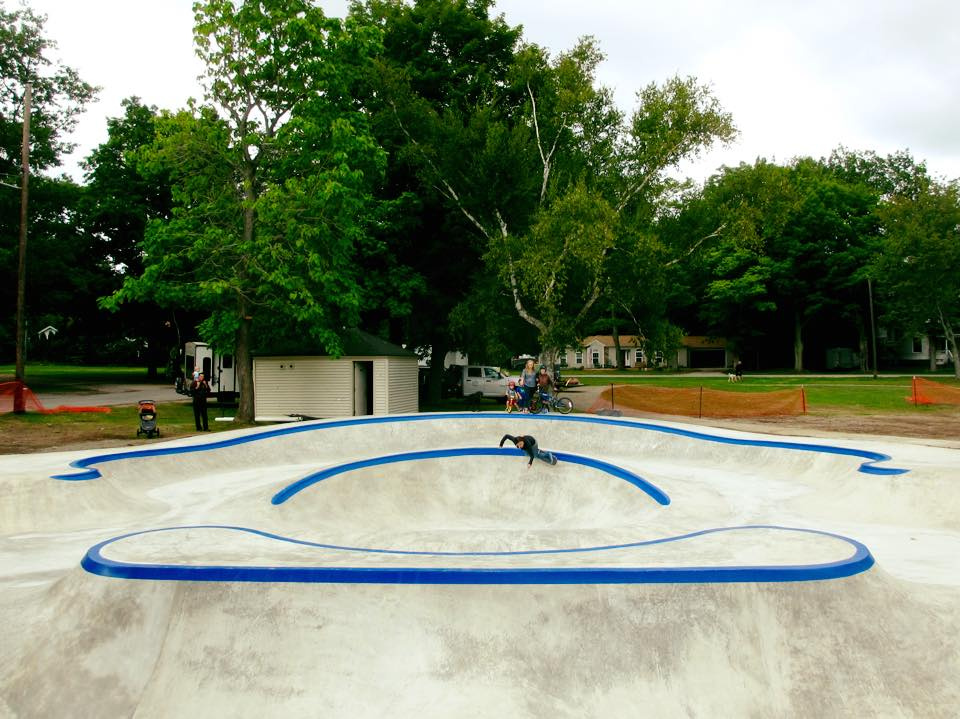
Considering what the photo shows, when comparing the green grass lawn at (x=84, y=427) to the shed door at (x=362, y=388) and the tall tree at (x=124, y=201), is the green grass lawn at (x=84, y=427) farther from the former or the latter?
the tall tree at (x=124, y=201)

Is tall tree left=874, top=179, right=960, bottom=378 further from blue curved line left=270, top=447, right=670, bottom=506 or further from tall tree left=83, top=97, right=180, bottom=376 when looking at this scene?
tall tree left=83, top=97, right=180, bottom=376

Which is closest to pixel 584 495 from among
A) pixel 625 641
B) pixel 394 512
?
pixel 394 512

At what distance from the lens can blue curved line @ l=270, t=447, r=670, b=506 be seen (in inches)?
381

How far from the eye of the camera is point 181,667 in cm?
455

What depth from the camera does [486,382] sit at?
32562mm

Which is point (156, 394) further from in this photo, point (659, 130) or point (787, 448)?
point (787, 448)

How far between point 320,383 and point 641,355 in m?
57.6

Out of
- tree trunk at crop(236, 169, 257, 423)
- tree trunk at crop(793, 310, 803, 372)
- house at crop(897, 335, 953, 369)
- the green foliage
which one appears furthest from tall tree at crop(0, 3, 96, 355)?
house at crop(897, 335, 953, 369)

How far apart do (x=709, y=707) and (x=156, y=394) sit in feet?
125

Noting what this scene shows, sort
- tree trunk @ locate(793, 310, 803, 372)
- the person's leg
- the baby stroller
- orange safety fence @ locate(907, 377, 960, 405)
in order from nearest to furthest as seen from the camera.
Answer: the person's leg, the baby stroller, orange safety fence @ locate(907, 377, 960, 405), tree trunk @ locate(793, 310, 803, 372)

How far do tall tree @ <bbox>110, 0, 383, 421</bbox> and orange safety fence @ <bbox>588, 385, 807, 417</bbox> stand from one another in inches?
440

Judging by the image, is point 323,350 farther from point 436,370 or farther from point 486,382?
point 486,382

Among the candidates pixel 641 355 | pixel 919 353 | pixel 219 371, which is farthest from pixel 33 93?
pixel 919 353

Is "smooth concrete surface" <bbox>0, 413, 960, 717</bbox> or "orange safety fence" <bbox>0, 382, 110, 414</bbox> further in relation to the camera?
"orange safety fence" <bbox>0, 382, 110, 414</bbox>
